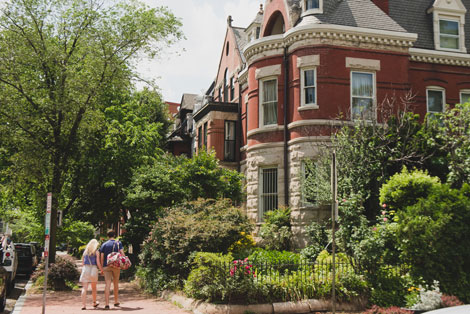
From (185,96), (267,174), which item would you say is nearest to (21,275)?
(267,174)

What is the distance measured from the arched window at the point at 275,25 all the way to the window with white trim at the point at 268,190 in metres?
7.06

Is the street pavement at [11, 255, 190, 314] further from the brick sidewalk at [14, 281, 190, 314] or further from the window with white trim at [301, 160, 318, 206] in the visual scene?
the window with white trim at [301, 160, 318, 206]

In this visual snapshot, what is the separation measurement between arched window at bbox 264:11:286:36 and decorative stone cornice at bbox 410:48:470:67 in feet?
19.8

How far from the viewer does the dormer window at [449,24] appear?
73.9ft

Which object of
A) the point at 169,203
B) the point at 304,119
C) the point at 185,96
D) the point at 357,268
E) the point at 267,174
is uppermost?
the point at 185,96

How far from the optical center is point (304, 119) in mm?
19109

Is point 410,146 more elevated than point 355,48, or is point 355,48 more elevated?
point 355,48

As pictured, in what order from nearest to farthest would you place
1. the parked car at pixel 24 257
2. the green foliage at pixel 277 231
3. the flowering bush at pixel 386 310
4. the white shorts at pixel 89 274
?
the flowering bush at pixel 386 310
the white shorts at pixel 89 274
the green foliage at pixel 277 231
the parked car at pixel 24 257

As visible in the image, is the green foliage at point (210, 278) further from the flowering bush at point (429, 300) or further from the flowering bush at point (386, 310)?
the flowering bush at point (429, 300)

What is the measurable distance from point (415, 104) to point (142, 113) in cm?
1487

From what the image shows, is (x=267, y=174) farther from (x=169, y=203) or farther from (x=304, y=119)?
(x=169, y=203)

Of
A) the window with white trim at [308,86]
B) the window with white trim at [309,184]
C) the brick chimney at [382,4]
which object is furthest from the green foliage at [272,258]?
the brick chimney at [382,4]

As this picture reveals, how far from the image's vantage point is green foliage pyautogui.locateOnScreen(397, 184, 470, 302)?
11.4 metres

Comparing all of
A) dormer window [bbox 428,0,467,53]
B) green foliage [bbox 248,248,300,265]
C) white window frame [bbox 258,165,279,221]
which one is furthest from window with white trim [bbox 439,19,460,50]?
green foliage [bbox 248,248,300,265]
